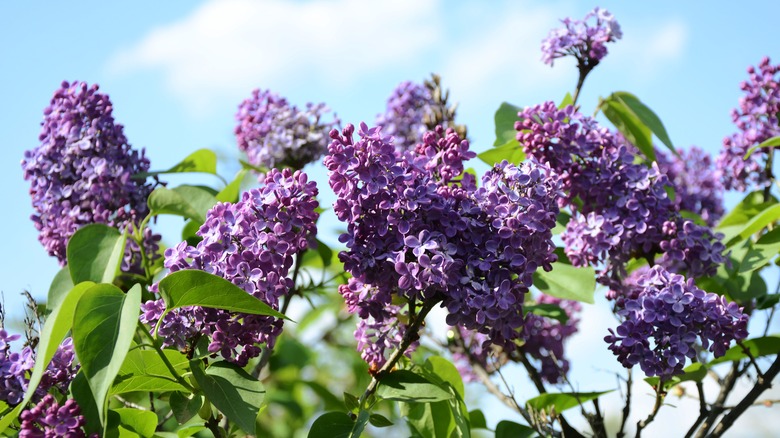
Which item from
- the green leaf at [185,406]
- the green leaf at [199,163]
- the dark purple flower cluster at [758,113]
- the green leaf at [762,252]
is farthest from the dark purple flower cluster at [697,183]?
the green leaf at [185,406]

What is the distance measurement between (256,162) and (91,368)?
154cm

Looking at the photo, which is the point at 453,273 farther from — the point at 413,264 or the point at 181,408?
the point at 181,408

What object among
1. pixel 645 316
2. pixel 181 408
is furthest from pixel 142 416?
pixel 645 316

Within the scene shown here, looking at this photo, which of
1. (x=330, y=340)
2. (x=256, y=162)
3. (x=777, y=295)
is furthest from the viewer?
(x=330, y=340)

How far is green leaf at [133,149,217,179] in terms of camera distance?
95.8 inches

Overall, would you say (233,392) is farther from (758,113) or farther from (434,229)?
(758,113)

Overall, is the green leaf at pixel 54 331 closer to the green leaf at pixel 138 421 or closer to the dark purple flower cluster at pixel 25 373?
the dark purple flower cluster at pixel 25 373

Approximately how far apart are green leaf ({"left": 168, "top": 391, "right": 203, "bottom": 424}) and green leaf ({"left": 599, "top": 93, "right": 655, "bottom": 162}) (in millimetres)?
1479

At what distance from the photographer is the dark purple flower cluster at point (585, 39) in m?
2.44

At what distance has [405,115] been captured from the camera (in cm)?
305

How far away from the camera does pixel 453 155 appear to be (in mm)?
1606

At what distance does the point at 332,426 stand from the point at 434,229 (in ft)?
1.41

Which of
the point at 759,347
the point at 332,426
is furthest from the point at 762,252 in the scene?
the point at 332,426

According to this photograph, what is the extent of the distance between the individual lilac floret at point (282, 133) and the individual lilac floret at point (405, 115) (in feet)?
0.94
